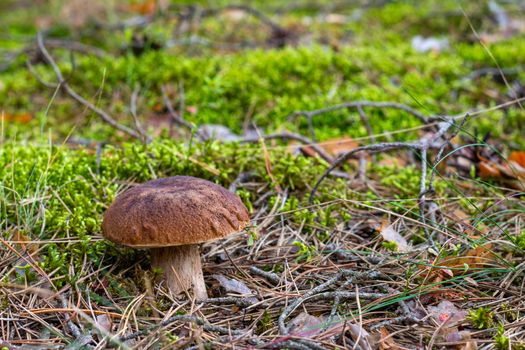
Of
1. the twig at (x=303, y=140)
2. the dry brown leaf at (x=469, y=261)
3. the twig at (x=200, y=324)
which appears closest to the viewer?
the twig at (x=200, y=324)

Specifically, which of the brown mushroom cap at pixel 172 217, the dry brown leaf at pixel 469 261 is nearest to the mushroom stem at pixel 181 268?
the brown mushroom cap at pixel 172 217

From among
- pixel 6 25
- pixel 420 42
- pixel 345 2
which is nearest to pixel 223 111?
pixel 420 42

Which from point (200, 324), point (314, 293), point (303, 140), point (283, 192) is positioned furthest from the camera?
point (303, 140)

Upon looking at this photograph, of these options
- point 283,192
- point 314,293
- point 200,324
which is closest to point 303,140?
point 283,192

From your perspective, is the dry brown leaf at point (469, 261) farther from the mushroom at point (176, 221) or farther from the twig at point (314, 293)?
the mushroom at point (176, 221)

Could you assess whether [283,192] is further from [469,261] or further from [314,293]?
[469,261]

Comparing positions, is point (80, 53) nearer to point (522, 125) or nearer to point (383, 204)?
point (383, 204)
